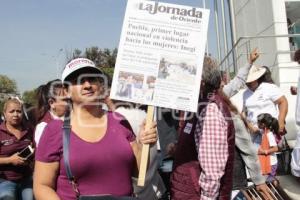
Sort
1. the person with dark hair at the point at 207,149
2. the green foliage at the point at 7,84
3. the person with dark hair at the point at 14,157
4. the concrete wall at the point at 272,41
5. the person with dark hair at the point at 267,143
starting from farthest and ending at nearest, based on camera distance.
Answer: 1. the green foliage at the point at 7,84
2. the concrete wall at the point at 272,41
3. the person with dark hair at the point at 267,143
4. the person with dark hair at the point at 14,157
5. the person with dark hair at the point at 207,149

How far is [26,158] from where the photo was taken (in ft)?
15.1

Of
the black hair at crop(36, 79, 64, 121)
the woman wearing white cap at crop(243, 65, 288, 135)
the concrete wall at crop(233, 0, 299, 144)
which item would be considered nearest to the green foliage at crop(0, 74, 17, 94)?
the concrete wall at crop(233, 0, 299, 144)

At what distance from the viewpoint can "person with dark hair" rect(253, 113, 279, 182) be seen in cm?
562

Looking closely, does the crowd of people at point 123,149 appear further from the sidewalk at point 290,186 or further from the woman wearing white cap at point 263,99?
the woman wearing white cap at point 263,99

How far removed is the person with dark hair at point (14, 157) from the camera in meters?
4.57

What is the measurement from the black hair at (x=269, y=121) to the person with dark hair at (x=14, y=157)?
10.4 feet

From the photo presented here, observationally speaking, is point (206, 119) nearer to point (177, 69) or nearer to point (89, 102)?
point (177, 69)

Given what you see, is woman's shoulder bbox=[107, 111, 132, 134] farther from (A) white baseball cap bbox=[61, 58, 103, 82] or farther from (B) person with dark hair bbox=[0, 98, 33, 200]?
(B) person with dark hair bbox=[0, 98, 33, 200]

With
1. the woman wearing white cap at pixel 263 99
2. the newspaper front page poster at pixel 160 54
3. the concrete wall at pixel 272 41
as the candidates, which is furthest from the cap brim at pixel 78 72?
the concrete wall at pixel 272 41

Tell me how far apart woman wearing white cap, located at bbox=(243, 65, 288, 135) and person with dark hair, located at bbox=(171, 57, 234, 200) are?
3.14 m

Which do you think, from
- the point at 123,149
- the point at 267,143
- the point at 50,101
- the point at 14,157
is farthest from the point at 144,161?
the point at 267,143

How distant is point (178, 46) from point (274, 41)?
917cm

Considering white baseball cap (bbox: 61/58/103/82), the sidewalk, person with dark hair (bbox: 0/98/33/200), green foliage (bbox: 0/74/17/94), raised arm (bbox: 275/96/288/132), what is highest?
green foliage (bbox: 0/74/17/94)

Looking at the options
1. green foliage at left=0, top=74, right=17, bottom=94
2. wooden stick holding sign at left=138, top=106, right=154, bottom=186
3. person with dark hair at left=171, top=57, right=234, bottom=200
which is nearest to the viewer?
wooden stick holding sign at left=138, top=106, right=154, bottom=186
